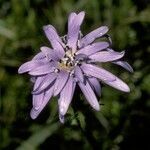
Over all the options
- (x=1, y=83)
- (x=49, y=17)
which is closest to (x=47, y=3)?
(x=49, y=17)

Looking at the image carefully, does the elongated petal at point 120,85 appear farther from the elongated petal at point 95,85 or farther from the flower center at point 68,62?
the flower center at point 68,62

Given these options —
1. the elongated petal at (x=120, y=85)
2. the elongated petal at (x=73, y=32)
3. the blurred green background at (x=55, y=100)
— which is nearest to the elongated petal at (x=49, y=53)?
the elongated petal at (x=73, y=32)

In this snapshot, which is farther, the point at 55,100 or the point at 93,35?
the point at 55,100

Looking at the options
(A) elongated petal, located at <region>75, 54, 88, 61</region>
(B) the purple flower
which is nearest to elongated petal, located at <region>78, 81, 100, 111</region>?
(B) the purple flower

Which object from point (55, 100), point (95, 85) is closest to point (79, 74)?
point (95, 85)

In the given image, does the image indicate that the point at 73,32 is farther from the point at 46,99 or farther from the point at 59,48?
the point at 46,99

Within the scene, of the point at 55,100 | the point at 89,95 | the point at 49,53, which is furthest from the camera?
the point at 55,100
